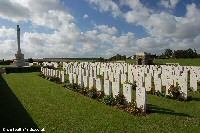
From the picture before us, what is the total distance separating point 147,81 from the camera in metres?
16.7

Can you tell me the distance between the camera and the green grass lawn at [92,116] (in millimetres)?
8773

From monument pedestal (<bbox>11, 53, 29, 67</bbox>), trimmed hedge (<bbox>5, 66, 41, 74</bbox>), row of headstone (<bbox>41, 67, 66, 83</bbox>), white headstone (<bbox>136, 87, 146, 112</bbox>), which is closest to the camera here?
white headstone (<bbox>136, 87, 146, 112</bbox>)

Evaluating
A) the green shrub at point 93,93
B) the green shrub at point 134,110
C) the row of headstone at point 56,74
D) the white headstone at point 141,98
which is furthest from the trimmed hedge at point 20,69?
the white headstone at point 141,98

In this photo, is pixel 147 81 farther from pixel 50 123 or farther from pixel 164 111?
pixel 50 123

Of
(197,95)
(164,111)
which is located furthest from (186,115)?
(197,95)

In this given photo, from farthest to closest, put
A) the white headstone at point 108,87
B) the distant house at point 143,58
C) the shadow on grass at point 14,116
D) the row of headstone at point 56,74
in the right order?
the distant house at point 143,58 → the row of headstone at point 56,74 → the white headstone at point 108,87 → the shadow on grass at point 14,116

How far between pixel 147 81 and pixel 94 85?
3.48 m

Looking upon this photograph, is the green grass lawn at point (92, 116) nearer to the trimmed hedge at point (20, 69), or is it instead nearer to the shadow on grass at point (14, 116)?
the shadow on grass at point (14, 116)

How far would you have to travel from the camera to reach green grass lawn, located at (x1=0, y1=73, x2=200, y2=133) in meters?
8.77

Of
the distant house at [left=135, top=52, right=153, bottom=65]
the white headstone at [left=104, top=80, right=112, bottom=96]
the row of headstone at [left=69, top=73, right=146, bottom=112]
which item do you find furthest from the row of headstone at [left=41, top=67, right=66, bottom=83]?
the distant house at [left=135, top=52, right=153, bottom=65]

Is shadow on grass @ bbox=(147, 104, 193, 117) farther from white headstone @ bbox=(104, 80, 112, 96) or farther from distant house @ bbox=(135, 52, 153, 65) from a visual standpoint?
distant house @ bbox=(135, 52, 153, 65)

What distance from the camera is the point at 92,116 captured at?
33.9 feet

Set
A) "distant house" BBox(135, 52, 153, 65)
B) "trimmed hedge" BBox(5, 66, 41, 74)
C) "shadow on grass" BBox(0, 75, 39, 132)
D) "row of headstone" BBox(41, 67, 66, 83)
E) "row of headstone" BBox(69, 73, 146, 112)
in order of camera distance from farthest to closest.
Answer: "distant house" BBox(135, 52, 153, 65) → "trimmed hedge" BBox(5, 66, 41, 74) → "row of headstone" BBox(41, 67, 66, 83) → "row of headstone" BBox(69, 73, 146, 112) → "shadow on grass" BBox(0, 75, 39, 132)

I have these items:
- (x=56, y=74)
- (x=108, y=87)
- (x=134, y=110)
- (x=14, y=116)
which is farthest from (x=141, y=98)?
(x=56, y=74)
